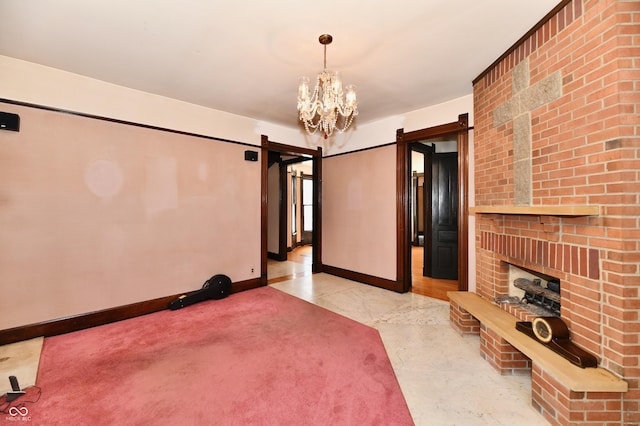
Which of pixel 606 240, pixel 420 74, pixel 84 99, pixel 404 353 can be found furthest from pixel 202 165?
pixel 606 240

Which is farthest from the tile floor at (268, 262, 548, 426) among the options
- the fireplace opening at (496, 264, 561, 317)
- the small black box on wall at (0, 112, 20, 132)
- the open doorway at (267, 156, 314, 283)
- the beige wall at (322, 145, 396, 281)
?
the small black box on wall at (0, 112, 20, 132)

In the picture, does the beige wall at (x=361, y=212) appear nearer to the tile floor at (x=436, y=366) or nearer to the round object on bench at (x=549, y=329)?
the tile floor at (x=436, y=366)

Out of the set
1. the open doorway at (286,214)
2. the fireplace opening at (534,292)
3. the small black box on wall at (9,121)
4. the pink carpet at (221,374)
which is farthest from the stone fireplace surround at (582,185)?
the small black box on wall at (9,121)

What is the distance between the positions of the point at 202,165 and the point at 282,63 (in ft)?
6.28

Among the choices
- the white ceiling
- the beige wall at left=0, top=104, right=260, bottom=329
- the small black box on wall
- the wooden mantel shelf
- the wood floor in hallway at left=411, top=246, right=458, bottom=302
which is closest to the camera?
the wooden mantel shelf

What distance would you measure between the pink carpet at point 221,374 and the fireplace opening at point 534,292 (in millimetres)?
1338

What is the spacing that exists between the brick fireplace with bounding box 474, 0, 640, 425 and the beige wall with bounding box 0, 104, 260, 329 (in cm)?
354

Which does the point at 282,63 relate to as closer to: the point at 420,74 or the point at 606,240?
the point at 420,74

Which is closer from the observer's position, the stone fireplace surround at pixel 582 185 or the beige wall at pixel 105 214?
the stone fireplace surround at pixel 582 185

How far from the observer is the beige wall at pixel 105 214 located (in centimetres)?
260

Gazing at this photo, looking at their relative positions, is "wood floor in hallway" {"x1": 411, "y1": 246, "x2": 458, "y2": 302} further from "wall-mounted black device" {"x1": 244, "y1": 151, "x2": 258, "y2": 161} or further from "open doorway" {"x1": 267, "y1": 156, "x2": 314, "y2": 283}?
"wall-mounted black device" {"x1": 244, "y1": 151, "x2": 258, "y2": 161}

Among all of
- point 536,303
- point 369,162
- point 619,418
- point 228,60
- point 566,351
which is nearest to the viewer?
point 619,418

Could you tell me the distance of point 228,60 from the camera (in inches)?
103

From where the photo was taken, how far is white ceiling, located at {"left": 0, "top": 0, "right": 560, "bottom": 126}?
6.32ft
